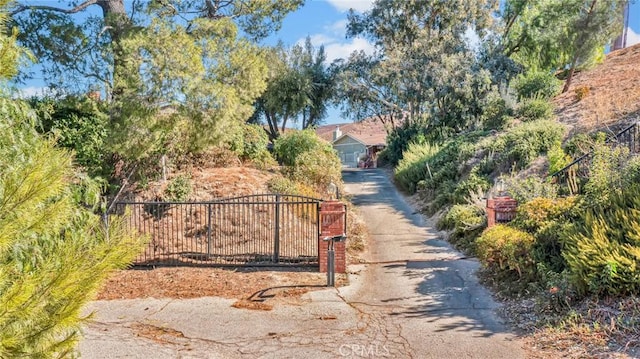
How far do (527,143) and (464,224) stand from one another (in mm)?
4125

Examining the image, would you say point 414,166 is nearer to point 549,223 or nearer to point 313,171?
point 313,171

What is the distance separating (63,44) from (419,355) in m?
9.96

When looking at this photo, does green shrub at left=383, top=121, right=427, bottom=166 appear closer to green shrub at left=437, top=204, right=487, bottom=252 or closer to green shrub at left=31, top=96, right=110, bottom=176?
green shrub at left=437, top=204, right=487, bottom=252

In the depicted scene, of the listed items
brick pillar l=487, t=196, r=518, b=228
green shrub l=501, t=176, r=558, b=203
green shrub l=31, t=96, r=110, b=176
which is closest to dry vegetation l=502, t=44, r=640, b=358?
brick pillar l=487, t=196, r=518, b=228

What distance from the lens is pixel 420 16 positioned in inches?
961

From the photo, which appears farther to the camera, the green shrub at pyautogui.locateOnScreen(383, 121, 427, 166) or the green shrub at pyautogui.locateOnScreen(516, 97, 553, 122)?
the green shrub at pyautogui.locateOnScreen(383, 121, 427, 166)

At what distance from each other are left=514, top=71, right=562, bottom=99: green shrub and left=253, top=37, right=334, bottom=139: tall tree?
1046cm

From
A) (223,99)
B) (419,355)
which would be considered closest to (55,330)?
(419,355)

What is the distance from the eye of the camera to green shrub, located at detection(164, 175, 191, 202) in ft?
34.9

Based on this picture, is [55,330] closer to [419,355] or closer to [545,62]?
[419,355]

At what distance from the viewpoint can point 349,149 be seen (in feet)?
163

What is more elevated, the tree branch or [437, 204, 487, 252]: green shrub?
the tree branch

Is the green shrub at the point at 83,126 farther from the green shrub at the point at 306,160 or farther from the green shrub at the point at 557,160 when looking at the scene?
the green shrub at the point at 557,160

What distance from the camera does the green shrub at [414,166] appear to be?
1605 centimetres
